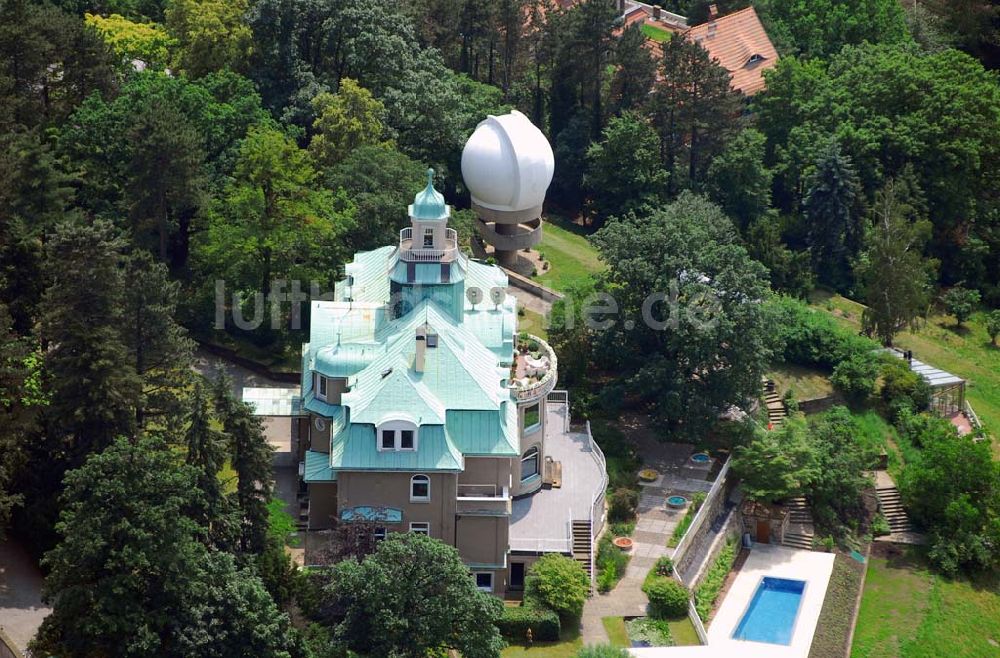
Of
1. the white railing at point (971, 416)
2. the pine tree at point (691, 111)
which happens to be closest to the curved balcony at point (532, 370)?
the white railing at point (971, 416)

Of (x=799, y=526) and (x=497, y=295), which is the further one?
(x=799, y=526)

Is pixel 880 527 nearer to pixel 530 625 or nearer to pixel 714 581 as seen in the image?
pixel 714 581

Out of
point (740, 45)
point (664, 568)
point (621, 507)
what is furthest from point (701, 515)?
point (740, 45)

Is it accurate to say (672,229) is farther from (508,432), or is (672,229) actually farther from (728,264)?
(508,432)

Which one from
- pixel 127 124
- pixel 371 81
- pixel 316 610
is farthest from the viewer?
pixel 371 81

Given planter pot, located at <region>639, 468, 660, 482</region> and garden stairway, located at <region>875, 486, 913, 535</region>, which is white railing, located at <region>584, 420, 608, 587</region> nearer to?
planter pot, located at <region>639, 468, 660, 482</region>

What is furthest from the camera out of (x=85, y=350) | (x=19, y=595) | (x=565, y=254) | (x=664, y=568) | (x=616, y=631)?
(x=565, y=254)

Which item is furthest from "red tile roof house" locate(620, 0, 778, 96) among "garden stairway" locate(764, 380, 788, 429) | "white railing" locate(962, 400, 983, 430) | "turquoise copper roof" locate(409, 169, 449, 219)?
"turquoise copper roof" locate(409, 169, 449, 219)

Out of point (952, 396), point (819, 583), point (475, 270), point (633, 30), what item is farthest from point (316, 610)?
point (633, 30)

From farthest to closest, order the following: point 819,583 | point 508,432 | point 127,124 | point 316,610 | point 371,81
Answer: point 371,81 < point 127,124 < point 819,583 < point 508,432 < point 316,610
